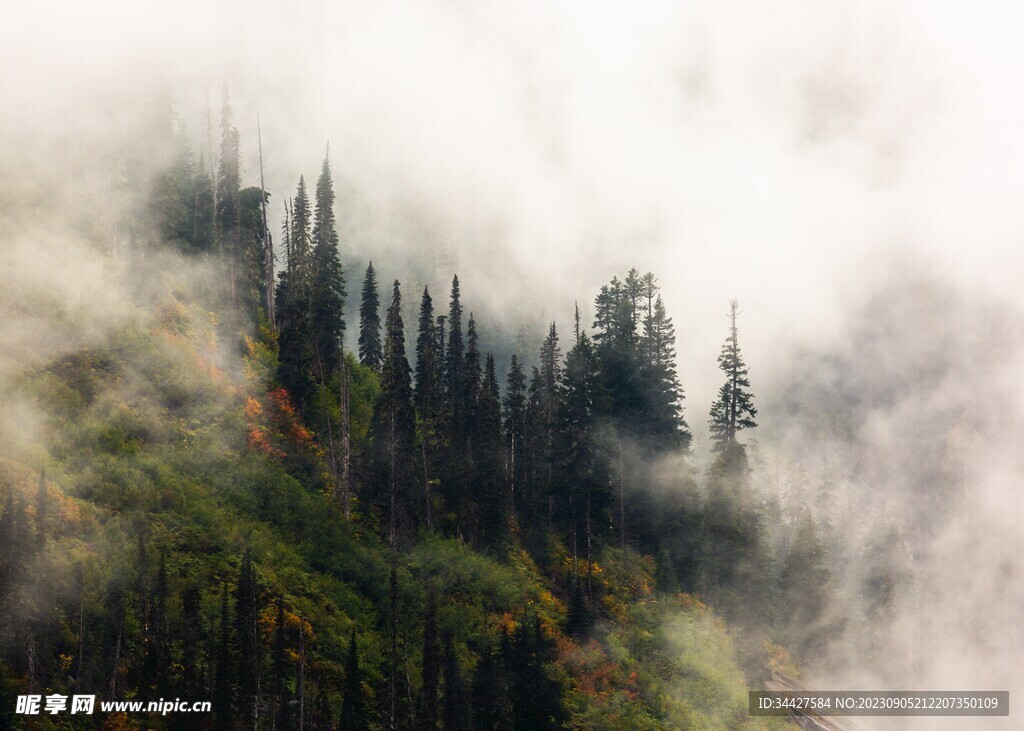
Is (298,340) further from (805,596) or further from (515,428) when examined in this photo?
(805,596)

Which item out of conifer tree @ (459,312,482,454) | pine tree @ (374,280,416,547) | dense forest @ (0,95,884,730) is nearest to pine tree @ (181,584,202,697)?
dense forest @ (0,95,884,730)

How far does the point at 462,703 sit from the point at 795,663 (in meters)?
35.6

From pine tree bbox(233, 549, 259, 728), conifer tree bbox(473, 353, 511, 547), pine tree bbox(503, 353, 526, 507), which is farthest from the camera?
pine tree bbox(503, 353, 526, 507)

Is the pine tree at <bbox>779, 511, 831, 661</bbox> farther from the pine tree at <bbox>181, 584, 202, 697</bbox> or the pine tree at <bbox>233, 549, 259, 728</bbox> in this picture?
the pine tree at <bbox>181, 584, 202, 697</bbox>

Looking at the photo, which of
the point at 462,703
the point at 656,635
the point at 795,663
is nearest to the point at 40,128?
the point at 462,703

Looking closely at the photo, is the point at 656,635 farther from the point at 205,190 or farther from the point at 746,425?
the point at 205,190

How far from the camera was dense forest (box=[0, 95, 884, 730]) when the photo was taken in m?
31.6

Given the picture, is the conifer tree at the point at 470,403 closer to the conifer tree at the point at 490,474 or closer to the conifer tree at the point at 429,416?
the conifer tree at the point at 490,474

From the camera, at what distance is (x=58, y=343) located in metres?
45.0

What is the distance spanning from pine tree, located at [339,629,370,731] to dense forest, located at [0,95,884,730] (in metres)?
0.12

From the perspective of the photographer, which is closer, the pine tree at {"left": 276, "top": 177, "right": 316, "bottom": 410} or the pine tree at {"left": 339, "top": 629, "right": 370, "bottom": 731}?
the pine tree at {"left": 339, "top": 629, "right": 370, "bottom": 731}

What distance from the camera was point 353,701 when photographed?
34.5 m

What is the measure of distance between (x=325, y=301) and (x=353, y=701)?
121 ft

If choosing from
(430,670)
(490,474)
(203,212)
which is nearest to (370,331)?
(203,212)
